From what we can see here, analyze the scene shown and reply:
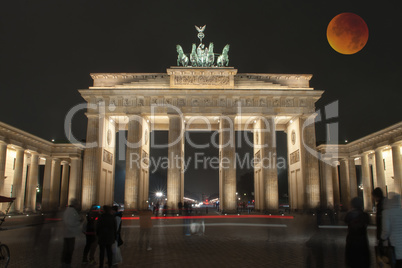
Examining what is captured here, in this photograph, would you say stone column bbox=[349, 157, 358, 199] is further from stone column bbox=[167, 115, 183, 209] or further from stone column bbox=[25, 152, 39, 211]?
stone column bbox=[25, 152, 39, 211]

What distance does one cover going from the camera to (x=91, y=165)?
139 ft

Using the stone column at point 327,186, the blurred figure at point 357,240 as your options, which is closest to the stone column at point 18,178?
the stone column at point 327,186

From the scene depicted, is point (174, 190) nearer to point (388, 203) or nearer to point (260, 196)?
point (260, 196)

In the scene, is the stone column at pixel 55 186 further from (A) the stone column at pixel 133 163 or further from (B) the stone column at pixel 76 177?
(A) the stone column at pixel 133 163

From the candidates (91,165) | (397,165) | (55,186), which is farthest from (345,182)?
(55,186)

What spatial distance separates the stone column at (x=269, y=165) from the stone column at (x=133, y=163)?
15.3m

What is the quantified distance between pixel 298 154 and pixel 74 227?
127 feet

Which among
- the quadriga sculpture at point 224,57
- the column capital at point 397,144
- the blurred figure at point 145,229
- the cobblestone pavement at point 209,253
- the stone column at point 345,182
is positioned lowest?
the cobblestone pavement at point 209,253

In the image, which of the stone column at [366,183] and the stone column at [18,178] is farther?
the stone column at [366,183]

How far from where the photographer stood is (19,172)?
133 ft

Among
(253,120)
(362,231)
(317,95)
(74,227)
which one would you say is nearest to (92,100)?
(253,120)

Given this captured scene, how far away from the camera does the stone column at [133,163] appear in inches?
1655

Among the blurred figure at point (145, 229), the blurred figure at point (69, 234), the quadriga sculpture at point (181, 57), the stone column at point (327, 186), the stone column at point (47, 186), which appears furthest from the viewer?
the stone column at point (47, 186)

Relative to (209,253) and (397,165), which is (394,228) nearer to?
(209,253)
